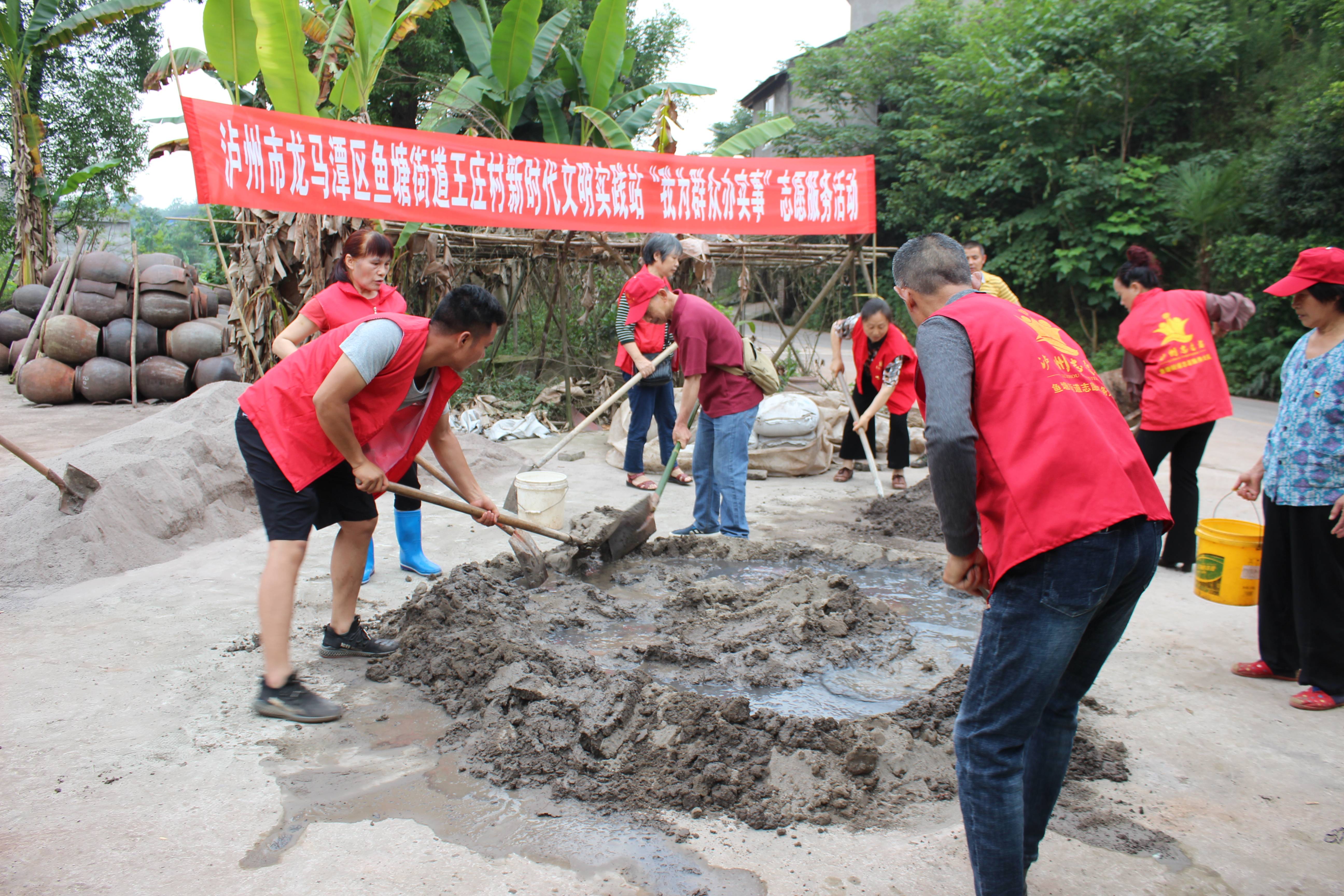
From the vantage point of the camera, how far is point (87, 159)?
1883 cm

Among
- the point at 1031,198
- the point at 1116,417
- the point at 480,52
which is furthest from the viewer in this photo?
the point at 1031,198

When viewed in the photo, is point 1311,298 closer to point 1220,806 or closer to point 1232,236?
point 1220,806

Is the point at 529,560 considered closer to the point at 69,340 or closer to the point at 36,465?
the point at 36,465

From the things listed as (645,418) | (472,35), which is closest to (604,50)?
(472,35)

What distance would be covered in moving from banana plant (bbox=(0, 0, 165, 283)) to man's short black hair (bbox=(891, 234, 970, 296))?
51.6 ft

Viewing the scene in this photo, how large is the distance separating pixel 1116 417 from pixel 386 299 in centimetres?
366

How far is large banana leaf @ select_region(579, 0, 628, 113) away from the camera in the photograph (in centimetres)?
1109

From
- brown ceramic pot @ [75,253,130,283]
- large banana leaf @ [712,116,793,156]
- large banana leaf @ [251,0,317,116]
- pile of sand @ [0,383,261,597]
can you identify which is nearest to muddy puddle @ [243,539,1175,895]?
pile of sand @ [0,383,261,597]

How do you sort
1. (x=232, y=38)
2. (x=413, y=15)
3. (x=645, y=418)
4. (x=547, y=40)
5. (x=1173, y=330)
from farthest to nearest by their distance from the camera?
(x=547, y=40), (x=413, y=15), (x=232, y=38), (x=645, y=418), (x=1173, y=330)

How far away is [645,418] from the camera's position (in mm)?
6801

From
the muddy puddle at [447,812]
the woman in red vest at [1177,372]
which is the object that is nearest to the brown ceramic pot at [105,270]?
the muddy puddle at [447,812]

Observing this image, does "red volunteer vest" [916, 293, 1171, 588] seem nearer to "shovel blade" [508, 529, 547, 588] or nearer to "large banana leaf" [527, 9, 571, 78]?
"shovel blade" [508, 529, 547, 588]

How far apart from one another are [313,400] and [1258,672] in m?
3.81

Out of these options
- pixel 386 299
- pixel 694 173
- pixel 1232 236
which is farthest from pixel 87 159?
pixel 1232 236
